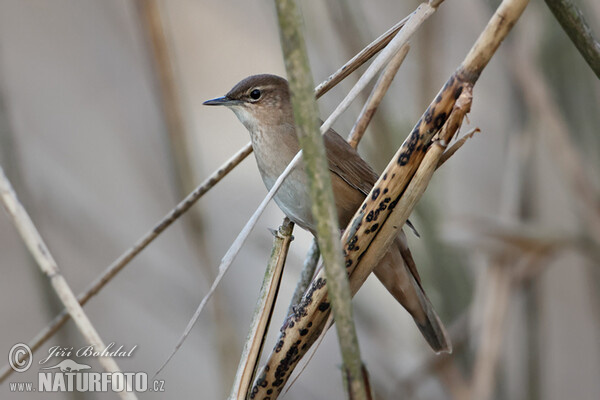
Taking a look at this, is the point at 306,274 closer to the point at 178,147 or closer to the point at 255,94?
the point at 178,147

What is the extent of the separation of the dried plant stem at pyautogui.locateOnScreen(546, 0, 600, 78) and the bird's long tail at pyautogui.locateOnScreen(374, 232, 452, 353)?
66cm

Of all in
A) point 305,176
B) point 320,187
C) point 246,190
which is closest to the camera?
point 320,187

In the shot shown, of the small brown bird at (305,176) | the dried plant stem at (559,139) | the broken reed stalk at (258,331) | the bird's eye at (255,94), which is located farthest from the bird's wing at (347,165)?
the broken reed stalk at (258,331)

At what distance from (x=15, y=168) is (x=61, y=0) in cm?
185

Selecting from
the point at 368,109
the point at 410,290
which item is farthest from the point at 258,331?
the point at 410,290

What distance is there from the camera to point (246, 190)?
2.64 meters

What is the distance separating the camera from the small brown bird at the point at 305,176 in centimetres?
135

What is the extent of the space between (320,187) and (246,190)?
2046 millimetres

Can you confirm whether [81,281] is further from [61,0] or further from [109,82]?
[61,0]

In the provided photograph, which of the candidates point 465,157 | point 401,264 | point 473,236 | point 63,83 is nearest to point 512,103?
point 473,236

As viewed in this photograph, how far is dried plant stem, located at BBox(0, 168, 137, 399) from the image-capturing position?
2.73ft

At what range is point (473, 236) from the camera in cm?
167

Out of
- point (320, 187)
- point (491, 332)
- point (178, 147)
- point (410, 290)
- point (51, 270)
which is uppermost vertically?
point (178, 147)

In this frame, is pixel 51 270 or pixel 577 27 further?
pixel 51 270
